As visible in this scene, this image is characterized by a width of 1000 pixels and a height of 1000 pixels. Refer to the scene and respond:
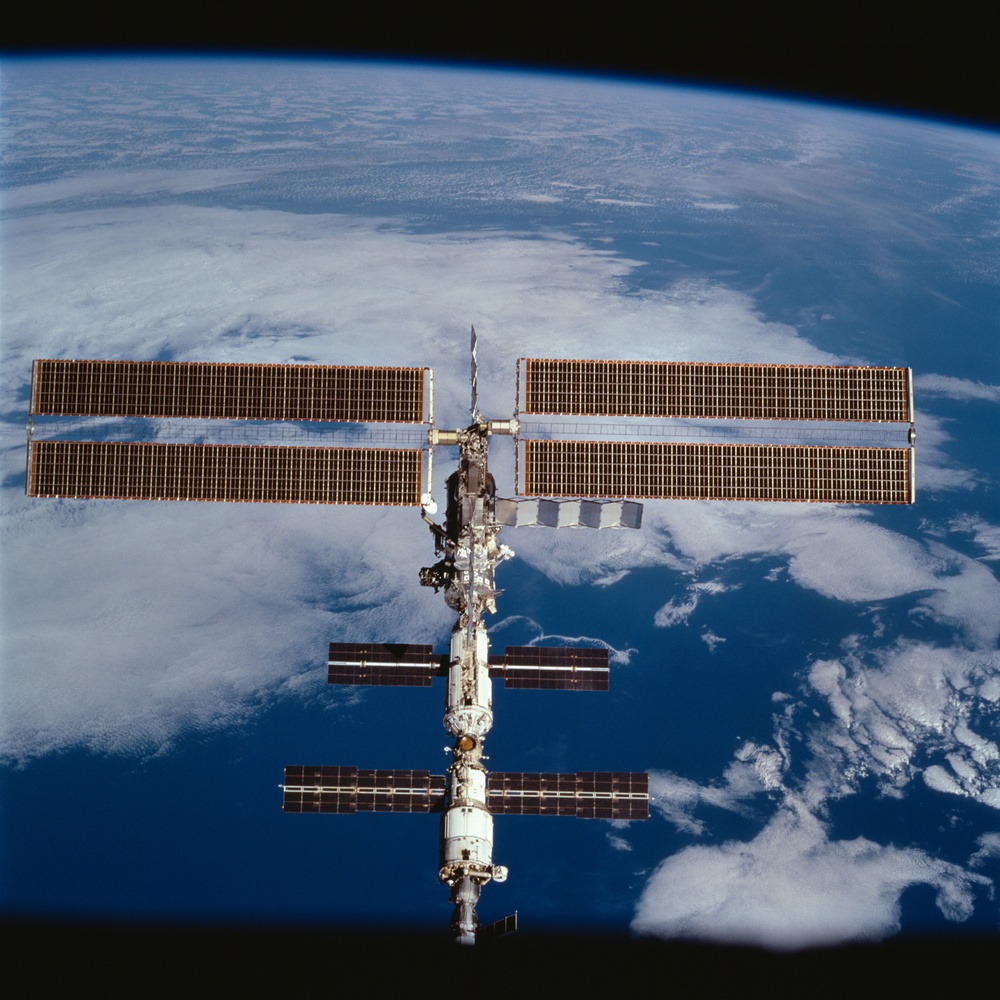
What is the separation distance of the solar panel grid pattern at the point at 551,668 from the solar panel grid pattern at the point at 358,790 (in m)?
1.92

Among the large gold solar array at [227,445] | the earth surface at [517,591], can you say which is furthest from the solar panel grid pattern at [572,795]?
the earth surface at [517,591]

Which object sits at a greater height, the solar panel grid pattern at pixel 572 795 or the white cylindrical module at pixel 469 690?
the white cylindrical module at pixel 469 690

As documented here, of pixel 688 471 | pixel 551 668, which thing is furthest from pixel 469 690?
pixel 688 471

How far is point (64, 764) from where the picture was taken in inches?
839

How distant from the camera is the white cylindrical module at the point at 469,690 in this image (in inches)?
518

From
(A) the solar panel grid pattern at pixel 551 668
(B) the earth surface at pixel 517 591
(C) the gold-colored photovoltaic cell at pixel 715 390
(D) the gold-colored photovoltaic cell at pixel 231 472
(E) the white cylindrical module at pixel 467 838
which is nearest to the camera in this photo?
(E) the white cylindrical module at pixel 467 838

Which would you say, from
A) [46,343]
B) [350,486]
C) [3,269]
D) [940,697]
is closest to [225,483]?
[350,486]

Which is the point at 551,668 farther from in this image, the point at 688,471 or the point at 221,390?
the point at 221,390

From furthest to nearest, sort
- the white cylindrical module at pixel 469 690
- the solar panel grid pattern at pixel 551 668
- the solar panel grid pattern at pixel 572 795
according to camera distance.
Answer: the solar panel grid pattern at pixel 551 668 < the solar panel grid pattern at pixel 572 795 < the white cylindrical module at pixel 469 690

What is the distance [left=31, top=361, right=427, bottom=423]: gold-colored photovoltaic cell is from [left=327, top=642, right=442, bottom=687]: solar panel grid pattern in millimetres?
3529

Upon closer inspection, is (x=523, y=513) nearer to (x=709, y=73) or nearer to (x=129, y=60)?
(x=709, y=73)

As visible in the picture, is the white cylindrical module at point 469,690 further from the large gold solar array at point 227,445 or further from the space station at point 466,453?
the large gold solar array at point 227,445

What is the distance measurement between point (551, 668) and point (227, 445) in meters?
6.08

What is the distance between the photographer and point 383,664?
14164 mm
